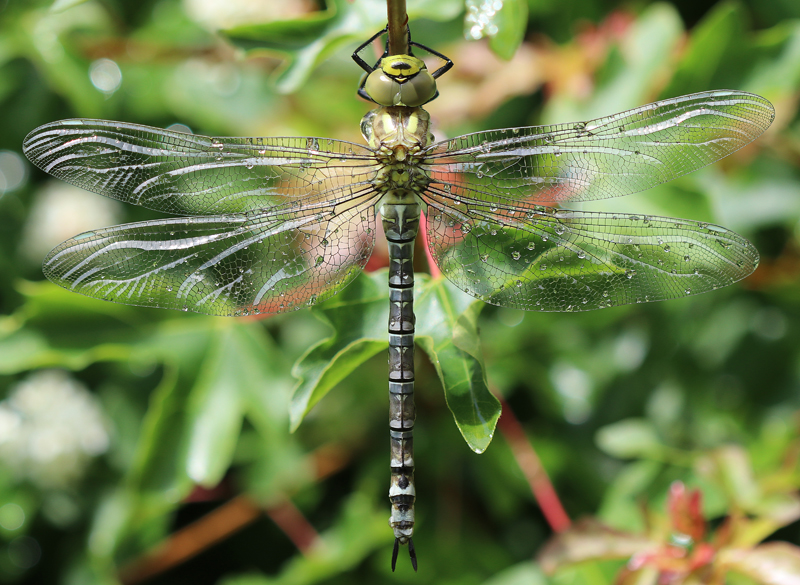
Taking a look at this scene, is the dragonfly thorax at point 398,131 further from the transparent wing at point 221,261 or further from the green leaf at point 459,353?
the green leaf at point 459,353

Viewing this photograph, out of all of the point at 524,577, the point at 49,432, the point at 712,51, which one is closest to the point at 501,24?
the point at 712,51

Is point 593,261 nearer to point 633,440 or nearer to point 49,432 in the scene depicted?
point 633,440

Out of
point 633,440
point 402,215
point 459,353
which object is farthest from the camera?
point 633,440

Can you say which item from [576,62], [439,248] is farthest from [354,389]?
[576,62]

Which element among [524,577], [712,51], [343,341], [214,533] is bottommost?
[524,577]

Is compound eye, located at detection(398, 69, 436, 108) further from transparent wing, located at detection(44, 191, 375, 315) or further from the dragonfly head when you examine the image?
transparent wing, located at detection(44, 191, 375, 315)

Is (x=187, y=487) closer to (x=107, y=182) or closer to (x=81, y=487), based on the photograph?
(x=81, y=487)

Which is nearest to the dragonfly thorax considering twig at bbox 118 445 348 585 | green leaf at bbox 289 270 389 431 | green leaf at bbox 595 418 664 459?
green leaf at bbox 289 270 389 431
